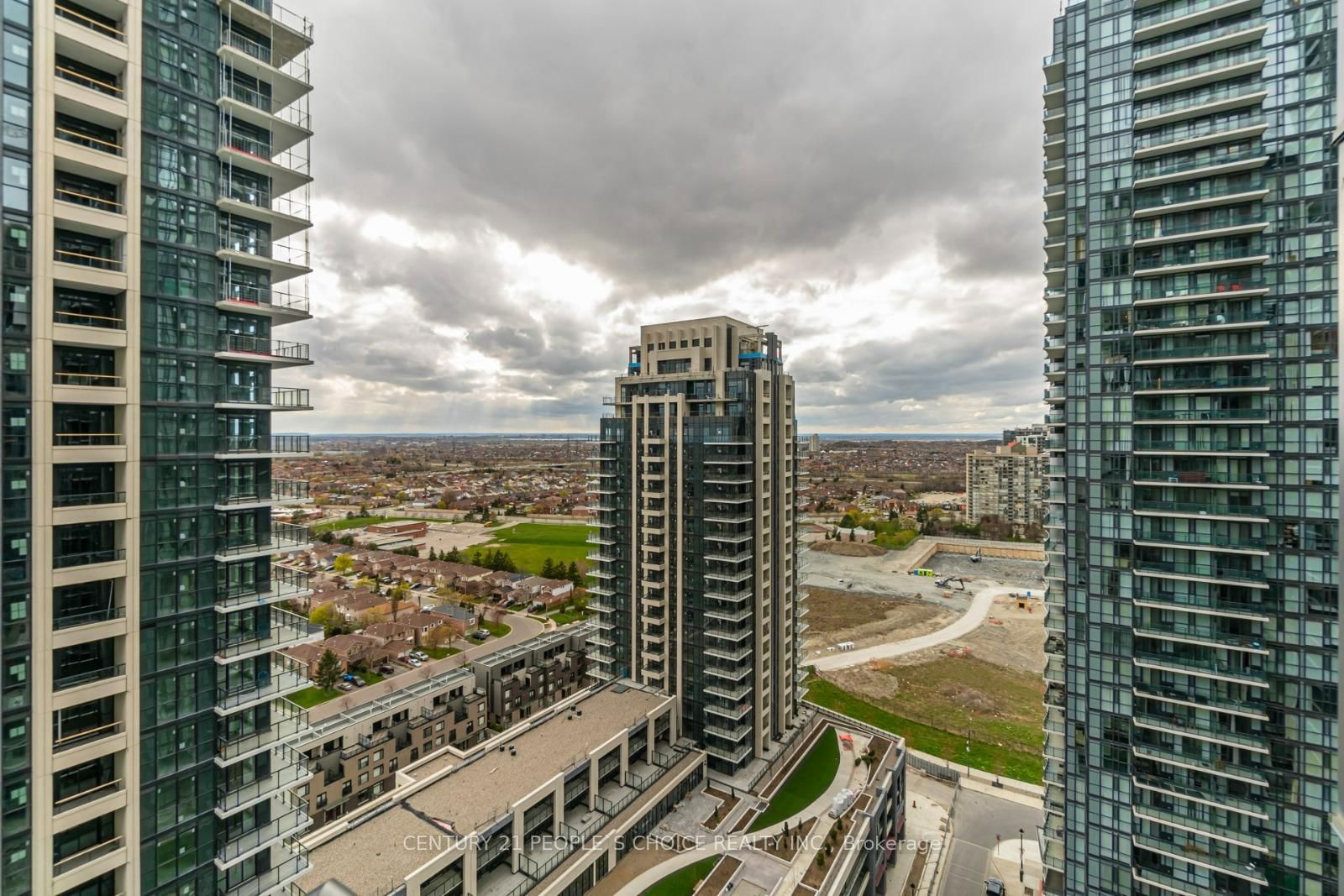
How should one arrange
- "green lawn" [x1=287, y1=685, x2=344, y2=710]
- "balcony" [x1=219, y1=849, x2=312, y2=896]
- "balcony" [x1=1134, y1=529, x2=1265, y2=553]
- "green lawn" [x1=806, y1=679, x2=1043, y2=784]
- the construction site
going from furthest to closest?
the construction site < "green lawn" [x1=287, y1=685, x2=344, y2=710] < "green lawn" [x1=806, y1=679, x2=1043, y2=784] < "balcony" [x1=1134, y1=529, x2=1265, y2=553] < "balcony" [x1=219, y1=849, x2=312, y2=896]

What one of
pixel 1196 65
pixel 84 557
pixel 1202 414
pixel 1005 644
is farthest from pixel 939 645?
pixel 84 557

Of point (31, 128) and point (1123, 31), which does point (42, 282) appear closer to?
point (31, 128)

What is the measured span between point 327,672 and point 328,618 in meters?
19.4

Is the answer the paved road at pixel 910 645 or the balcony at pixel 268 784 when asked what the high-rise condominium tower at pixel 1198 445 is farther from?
the paved road at pixel 910 645

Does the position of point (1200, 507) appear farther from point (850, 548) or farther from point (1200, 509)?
point (850, 548)

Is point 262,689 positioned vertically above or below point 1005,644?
above

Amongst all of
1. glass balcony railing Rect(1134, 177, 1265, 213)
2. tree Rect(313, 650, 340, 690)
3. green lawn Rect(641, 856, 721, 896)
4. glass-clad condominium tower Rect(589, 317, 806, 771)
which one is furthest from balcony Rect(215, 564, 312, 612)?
tree Rect(313, 650, 340, 690)

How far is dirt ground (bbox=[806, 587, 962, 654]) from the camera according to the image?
83688 mm

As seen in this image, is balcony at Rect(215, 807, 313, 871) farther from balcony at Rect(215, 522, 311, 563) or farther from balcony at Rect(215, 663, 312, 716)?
balcony at Rect(215, 522, 311, 563)

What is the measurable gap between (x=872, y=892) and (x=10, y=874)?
3920 cm

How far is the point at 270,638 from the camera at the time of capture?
20250 millimetres

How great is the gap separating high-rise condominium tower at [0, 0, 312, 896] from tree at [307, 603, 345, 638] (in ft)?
201

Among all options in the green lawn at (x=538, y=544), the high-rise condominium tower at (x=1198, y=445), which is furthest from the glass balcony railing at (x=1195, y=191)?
the green lawn at (x=538, y=544)

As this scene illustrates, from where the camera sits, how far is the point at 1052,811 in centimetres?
2925
